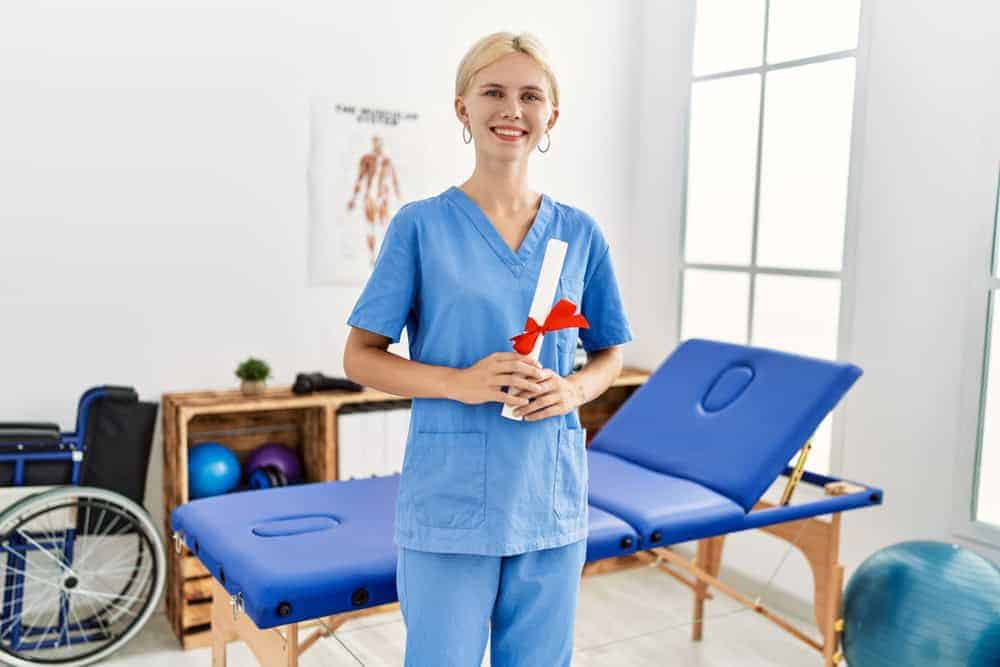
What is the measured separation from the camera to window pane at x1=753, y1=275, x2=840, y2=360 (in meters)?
3.25

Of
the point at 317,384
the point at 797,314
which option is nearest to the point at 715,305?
the point at 797,314

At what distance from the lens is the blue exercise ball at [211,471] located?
9.94 feet

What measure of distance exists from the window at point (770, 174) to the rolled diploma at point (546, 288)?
2077 millimetres

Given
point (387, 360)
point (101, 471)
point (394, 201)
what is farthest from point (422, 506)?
point (394, 201)

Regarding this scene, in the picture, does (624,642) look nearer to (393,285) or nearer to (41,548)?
(41,548)

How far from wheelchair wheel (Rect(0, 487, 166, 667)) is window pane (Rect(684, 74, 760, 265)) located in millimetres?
2308

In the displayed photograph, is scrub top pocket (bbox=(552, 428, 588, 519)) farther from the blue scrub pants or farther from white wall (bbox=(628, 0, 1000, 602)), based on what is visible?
white wall (bbox=(628, 0, 1000, 602))

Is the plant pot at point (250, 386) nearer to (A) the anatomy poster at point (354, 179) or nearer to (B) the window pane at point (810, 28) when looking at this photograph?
(A) the anatomy poster at point (354, 179)

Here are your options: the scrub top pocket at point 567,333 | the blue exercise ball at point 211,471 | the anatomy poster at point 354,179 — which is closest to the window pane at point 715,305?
the anatomy poster at point 354,179

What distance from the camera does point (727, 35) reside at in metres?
3.67

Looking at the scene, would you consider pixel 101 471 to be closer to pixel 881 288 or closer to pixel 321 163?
pixel 321 163

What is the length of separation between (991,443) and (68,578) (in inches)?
105

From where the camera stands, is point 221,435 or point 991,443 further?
point 221,435

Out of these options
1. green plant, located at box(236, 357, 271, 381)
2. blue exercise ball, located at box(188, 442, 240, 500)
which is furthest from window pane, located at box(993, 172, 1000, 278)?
blue exercise ball, located at box(188, 442, 240, 500)
